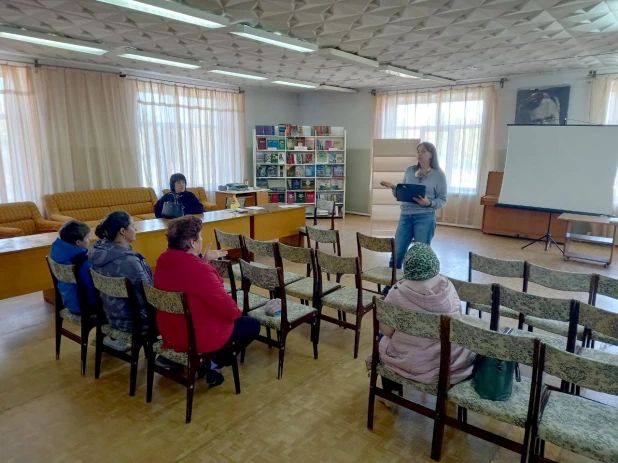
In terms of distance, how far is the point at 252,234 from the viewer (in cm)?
515

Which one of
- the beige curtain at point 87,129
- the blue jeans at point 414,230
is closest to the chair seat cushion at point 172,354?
the blue jeans at point 414,230

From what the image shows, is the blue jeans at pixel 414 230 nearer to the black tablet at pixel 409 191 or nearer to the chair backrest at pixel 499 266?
the black tablet at pixel 409 191

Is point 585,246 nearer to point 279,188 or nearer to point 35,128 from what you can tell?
point 279,188

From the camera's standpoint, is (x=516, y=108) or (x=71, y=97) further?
(x=516, y=108)

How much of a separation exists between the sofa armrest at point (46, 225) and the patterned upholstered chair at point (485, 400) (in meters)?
5.58

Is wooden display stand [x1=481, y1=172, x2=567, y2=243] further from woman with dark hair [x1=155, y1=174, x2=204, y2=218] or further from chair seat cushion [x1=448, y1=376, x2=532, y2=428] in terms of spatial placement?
chair seat cushion [x1=448, y1=376, x2=532, y2=428]

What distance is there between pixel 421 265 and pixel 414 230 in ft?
7.76

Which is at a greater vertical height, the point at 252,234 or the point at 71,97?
the point at 71,97

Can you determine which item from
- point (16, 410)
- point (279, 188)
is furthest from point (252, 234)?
point (279, 188)

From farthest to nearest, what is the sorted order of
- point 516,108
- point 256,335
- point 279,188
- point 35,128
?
point 279,188
point 516,108
point 35,128
point 256,335

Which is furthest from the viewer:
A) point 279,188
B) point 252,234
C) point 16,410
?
point 279,188

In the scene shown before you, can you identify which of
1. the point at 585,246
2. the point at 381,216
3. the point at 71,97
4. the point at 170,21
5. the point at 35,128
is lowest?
the point at 585,246

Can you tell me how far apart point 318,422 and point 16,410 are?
1.75 metres

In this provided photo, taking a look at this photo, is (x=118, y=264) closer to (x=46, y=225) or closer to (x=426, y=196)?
(x=426, y=196)
